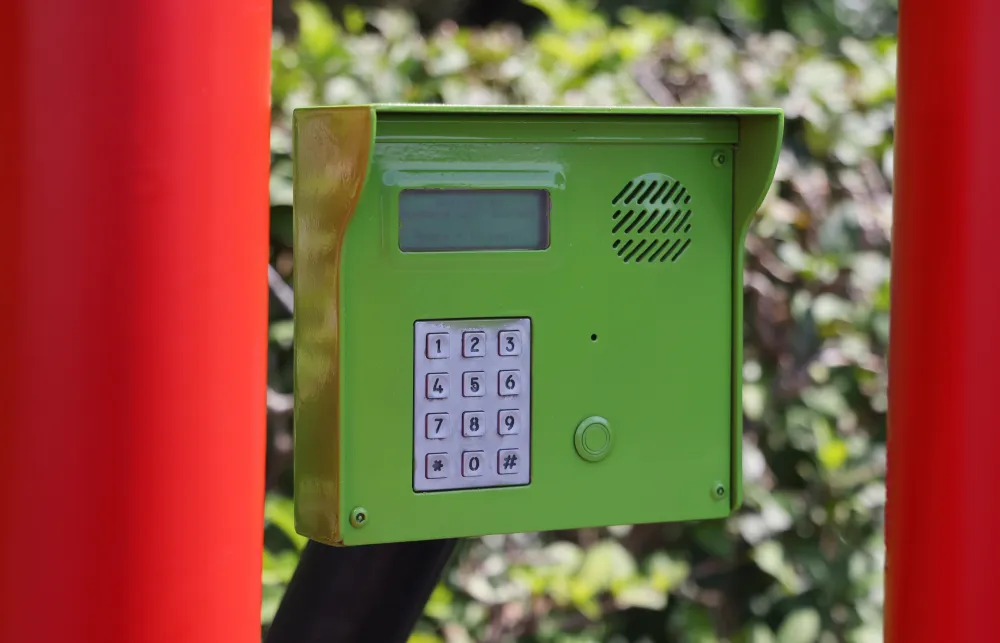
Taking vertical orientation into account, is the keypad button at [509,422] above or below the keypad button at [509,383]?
below

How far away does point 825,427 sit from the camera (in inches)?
125

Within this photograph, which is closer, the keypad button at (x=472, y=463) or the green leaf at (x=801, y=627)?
the keypad button at (x=472, y=463)

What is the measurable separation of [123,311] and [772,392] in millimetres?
2089

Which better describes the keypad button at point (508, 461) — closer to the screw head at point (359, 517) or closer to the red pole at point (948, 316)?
the screw head at point (359, 517)

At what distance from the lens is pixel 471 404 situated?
1612 mm

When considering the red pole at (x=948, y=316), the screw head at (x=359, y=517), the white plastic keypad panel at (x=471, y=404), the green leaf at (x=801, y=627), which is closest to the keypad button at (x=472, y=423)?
the white plastic keypad panel at (x=471, y=404)

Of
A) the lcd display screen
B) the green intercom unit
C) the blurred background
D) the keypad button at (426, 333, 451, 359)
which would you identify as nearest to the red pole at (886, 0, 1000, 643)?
the green intercom unit

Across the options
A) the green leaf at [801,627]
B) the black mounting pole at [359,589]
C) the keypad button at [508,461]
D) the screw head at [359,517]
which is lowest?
the green leaf at [801,627]

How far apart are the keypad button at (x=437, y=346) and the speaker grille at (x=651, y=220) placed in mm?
226

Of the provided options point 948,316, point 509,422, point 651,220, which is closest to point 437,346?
point 509,422

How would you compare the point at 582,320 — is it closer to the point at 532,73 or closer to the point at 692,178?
the point at 692,178

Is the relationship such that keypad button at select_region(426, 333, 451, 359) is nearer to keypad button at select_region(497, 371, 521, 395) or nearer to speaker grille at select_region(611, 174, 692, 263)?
keypad button at select_region(497, 371, 521, 395)

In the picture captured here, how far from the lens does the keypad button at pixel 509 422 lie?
163 cm

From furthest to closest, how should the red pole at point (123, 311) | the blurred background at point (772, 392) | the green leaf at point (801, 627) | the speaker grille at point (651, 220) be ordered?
the green leaf at point (801, 627)
the blurred background at point (772, 392)
the speaker grille at point (651, 220)
the red pole at point (123, 311)
